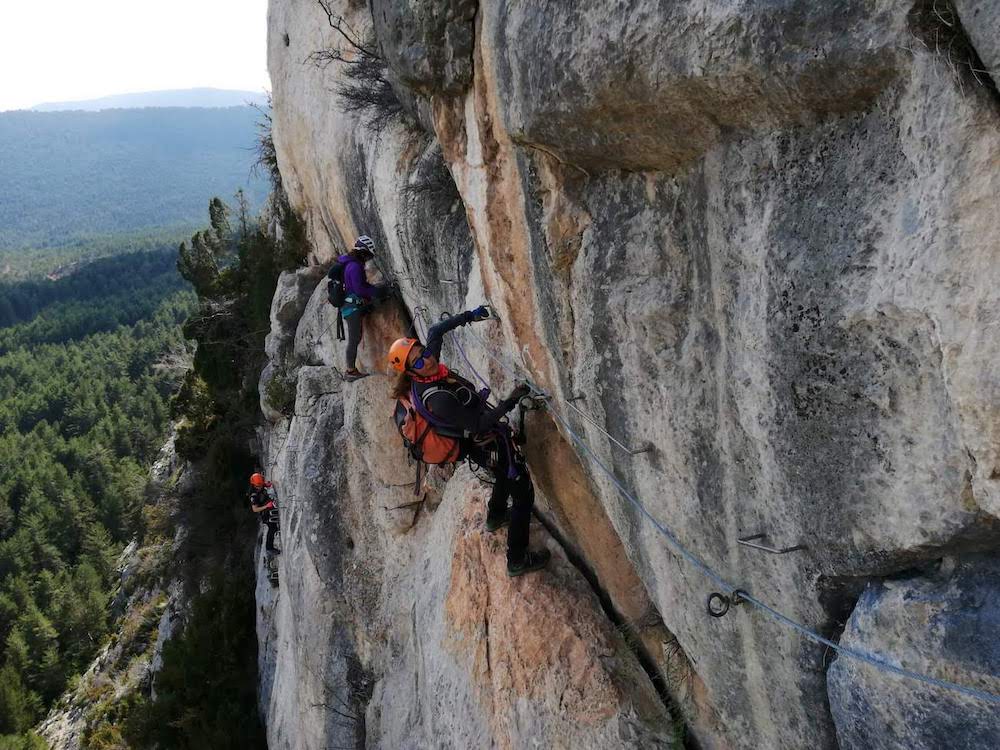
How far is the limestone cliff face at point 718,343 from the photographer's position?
2.92 metres

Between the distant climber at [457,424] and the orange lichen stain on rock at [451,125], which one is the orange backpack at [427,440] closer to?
the distant climber at [457,424]

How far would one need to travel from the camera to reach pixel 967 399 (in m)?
2.74

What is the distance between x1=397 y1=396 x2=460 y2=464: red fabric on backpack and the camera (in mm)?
6547

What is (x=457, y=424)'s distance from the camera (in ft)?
20.7

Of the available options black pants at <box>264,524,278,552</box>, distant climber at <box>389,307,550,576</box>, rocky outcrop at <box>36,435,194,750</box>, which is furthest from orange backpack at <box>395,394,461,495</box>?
rocky outcrop at <box>36,435,194,750</box>

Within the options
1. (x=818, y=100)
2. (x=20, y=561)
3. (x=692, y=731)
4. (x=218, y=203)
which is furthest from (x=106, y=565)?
(x=818, y=100)

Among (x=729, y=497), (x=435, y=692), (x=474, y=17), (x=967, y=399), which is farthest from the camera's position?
(x=435, y=692)

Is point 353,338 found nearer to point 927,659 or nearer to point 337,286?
point 337,286

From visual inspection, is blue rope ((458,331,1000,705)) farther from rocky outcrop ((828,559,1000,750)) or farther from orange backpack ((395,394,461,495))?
orange backpack ((395,394,461,495))

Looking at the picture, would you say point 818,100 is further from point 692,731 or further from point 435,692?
point 435,692

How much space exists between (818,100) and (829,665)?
284 centimetres

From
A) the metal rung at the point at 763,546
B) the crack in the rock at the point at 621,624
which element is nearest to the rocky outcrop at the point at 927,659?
the metal rung at the point at 763,546

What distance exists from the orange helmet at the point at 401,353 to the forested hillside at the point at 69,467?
21244mm

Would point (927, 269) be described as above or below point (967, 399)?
above
